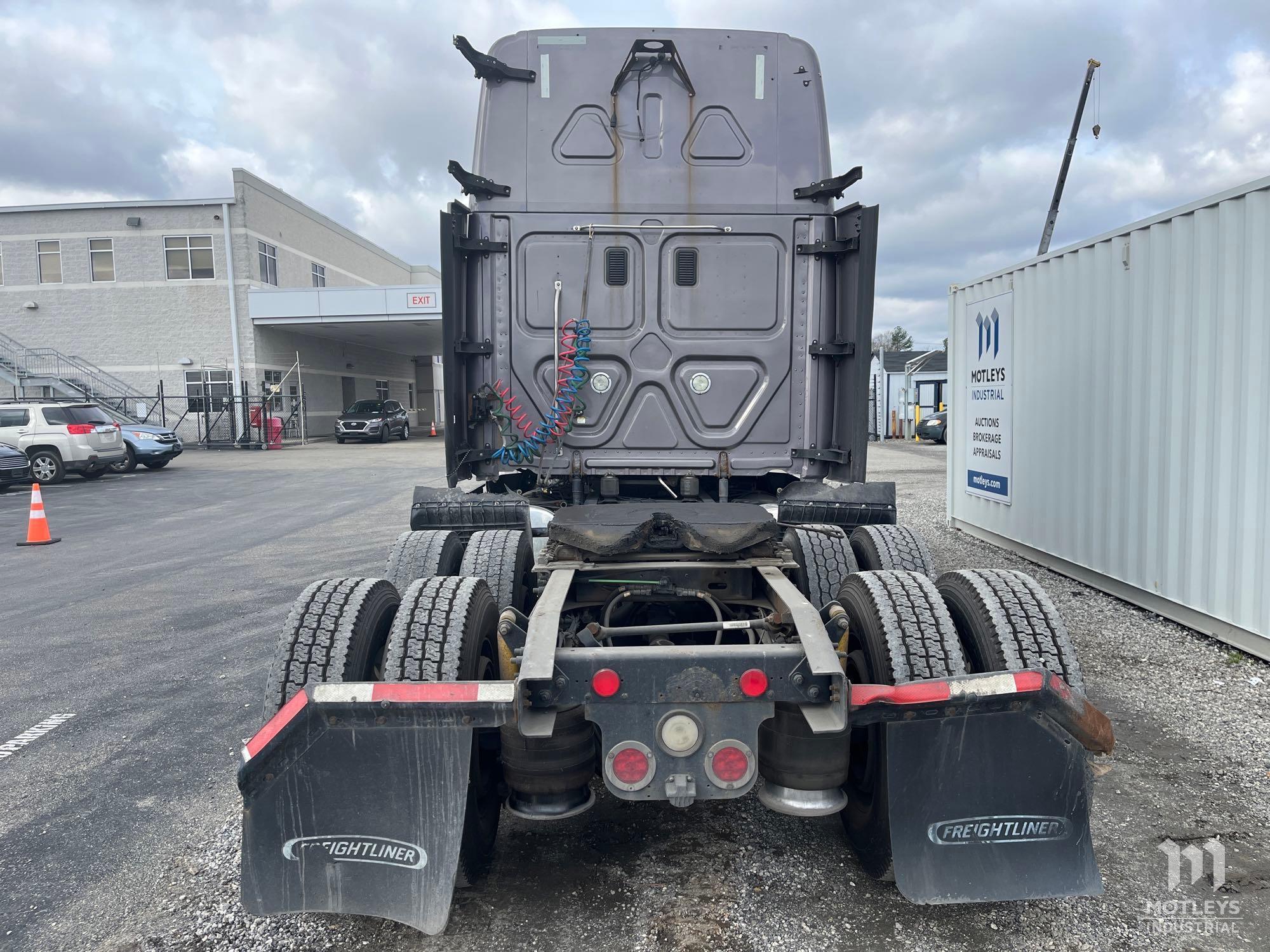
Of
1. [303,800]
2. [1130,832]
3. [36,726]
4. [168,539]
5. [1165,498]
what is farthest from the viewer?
[168,539]

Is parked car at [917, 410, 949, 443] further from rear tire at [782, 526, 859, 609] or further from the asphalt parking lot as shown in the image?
rear tire at [782, 526, 859, 609]

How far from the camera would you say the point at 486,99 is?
4711 millimetres

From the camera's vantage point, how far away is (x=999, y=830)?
237 cm

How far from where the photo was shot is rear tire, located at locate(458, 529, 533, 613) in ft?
12.9

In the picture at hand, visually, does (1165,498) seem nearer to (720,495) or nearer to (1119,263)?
(1119,263)

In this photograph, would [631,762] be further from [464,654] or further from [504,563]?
[504,563]

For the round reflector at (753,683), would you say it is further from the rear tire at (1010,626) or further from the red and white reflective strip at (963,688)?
the rear tire at (1010,626)

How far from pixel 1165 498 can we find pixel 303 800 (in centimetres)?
601

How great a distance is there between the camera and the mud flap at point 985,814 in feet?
7.63

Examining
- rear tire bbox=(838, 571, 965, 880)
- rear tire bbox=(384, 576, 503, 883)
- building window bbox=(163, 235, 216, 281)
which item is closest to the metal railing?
building window bbox=(163, 235, 216, 281)

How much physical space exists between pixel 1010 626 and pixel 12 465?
61.4 feet

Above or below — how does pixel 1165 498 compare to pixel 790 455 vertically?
below

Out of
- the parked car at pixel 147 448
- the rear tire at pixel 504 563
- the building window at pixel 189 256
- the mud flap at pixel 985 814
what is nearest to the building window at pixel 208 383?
the building window at pixel 189 256

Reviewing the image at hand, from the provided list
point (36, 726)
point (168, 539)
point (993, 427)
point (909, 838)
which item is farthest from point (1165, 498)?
point (168, 539)
